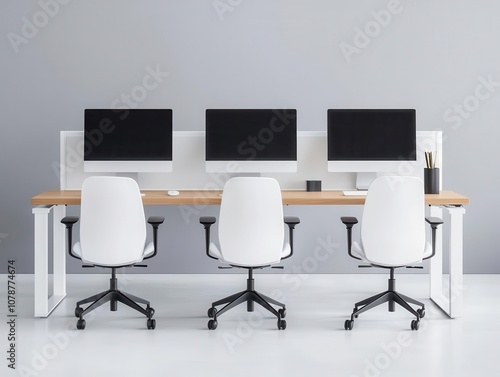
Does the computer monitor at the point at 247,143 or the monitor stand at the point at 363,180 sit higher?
the computer monitor at the point at 247,143

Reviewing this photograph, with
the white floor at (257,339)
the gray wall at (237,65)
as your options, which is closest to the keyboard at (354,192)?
the white floor at (257,339)

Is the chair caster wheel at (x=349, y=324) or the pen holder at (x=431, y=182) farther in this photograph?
the pen holder at (x=431, y=182)

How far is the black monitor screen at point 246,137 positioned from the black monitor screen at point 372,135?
11.5 inches

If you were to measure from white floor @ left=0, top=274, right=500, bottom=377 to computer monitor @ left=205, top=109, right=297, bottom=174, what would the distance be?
3.21ft

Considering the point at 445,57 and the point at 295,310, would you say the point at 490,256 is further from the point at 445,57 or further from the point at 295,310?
the point at 295,310

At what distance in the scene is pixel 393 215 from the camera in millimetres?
3471

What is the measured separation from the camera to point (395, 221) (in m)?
3.47

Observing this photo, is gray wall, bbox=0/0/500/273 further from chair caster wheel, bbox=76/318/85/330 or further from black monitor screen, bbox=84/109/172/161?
chair caster wheel, bbox=76/318/85/330

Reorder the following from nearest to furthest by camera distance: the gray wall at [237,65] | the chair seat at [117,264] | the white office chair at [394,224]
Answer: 1. the white office chair at [394,224]
2. the chair seat at [117,264]
3. the gray wall at [237,65]

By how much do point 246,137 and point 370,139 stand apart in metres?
0.88

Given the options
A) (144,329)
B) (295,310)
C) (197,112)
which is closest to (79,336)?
(144,329)

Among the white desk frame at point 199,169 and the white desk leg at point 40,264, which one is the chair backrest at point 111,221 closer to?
the white desk leg at point 40,264

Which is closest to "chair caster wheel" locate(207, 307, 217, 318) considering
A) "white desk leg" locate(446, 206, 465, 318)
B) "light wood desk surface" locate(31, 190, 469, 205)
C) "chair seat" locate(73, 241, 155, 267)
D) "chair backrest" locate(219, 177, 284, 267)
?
"chair backrest" locate(219, 177, 284, 267)

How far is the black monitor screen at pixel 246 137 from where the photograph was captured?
4.14m
